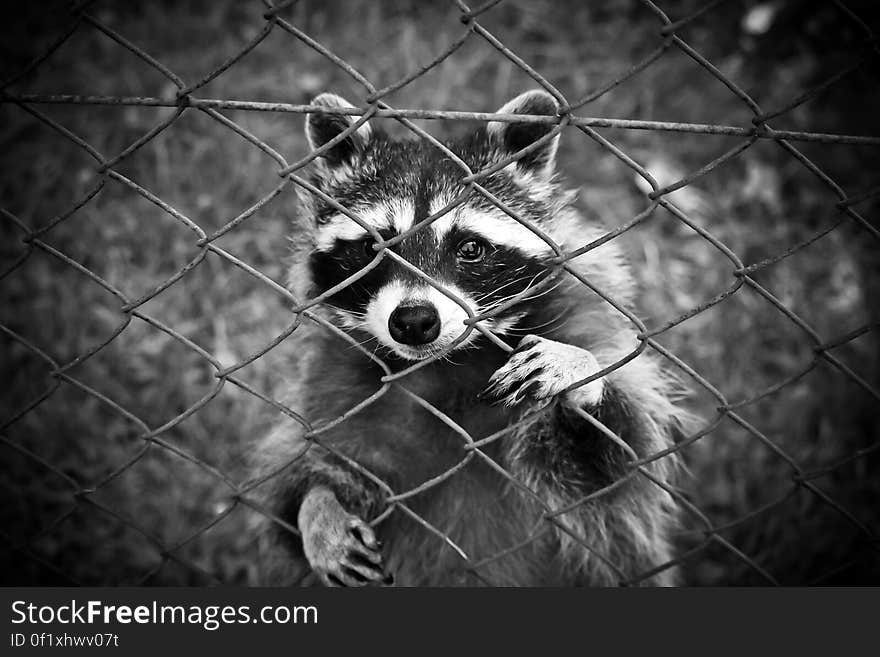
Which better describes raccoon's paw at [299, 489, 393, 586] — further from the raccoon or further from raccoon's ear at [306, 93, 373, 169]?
raccoon's ear at [306, 93, 373, 169]

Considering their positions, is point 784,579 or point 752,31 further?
point 752,31

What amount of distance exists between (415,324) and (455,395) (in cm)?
48

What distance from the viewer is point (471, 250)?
2369mm

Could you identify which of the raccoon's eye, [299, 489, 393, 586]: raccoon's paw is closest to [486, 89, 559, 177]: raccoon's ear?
the raccoon's eye

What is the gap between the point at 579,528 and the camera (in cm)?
250

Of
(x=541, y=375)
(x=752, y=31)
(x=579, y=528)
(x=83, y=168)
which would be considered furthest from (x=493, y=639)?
(x=752, y=31)

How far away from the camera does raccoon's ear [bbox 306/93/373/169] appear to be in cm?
239

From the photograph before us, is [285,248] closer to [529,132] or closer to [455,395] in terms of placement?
[455,395]

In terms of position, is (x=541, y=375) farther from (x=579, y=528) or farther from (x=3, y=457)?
(x=3, y=457)

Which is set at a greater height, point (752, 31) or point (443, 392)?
point (752, 31)

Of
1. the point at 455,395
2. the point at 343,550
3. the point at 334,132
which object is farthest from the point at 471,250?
the point at 343,550

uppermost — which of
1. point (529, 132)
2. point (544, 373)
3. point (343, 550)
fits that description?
point (529, 132)

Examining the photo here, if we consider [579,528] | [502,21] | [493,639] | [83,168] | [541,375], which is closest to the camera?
[541,375]

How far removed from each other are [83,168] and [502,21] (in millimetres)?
2778
